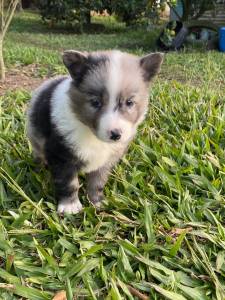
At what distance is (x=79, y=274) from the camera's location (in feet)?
10.0

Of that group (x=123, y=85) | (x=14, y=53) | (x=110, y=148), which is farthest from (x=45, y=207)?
(x=14, y=53)

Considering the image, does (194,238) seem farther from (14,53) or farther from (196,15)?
(196,15)

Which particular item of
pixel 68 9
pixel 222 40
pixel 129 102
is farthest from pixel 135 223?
pixel 68 9

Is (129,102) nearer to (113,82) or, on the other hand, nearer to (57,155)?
→ (113,82)

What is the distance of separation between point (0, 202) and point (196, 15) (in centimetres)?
1258

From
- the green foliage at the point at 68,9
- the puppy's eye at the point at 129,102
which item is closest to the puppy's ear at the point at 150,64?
the puppy's eye at the point at 129,102

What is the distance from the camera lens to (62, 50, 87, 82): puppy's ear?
3.49m

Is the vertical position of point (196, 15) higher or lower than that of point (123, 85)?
lower

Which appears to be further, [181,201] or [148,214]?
[181,201]

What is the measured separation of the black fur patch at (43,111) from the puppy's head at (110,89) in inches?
12.7

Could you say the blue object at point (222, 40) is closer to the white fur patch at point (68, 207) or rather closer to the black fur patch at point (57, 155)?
the black fur patch at point (57, 155)

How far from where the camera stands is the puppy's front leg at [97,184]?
3974 mm

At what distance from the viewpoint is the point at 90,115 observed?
136 inches

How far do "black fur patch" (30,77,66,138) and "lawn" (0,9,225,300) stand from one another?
480 millimetres
